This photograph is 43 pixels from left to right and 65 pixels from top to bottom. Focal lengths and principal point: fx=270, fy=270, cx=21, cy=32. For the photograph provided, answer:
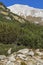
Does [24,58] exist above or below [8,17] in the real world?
below

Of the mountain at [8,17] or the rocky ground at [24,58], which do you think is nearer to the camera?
the rocky ground at [24,58]

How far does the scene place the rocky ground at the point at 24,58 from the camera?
16859 mm

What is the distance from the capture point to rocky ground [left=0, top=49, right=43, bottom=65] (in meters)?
16.9

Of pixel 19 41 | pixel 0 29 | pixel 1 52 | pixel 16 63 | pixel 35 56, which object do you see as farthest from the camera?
pixel 0 29

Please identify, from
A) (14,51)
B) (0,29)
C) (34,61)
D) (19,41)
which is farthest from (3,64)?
(0,29)

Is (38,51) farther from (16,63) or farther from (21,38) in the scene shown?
(21,38)

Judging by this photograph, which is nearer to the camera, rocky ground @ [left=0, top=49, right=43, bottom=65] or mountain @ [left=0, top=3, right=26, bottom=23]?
rocky ground @ [left=0, top=49, right=43, bottom=65]

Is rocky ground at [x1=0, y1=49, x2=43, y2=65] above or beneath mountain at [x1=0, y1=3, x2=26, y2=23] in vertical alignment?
beneath

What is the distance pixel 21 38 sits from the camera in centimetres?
2491

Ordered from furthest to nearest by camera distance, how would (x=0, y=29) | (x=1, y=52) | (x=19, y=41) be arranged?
1. (x=0, y=29)
2. (x=19, y=41)
3. (x=1, y=52)

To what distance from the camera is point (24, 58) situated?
58.0 feet

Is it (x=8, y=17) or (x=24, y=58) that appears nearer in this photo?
(x=24, y=58)

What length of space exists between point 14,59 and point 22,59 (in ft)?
1.79

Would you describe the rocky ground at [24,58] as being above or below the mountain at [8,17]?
below
